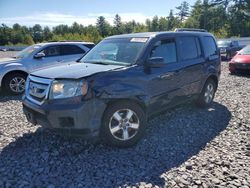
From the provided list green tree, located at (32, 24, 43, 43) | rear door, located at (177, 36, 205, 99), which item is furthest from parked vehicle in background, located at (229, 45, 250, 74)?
green tree, located at (32, 24, 43, 43)

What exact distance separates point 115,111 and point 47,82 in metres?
1.12

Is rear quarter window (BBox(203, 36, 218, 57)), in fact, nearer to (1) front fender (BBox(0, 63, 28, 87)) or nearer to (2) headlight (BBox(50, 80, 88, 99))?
(2) headlight (BBox(50, 80, 88, 99))

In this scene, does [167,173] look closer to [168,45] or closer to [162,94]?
[162,94]

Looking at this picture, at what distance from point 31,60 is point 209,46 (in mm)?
5463

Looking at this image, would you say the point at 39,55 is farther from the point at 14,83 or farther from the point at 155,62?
the point at 155,62

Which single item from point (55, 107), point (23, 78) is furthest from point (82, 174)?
point (23, 78)

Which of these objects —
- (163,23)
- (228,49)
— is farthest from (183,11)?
(228,49)

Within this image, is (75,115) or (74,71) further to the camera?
(74,71)

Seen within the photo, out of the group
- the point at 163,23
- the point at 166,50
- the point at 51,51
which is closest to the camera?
the point at 166,50

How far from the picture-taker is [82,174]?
3.81 meters

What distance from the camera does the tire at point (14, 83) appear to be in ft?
28.9

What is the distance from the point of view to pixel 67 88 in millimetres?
4180

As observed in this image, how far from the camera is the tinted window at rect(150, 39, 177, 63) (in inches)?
203

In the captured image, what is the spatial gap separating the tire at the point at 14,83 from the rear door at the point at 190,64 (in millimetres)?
5411
